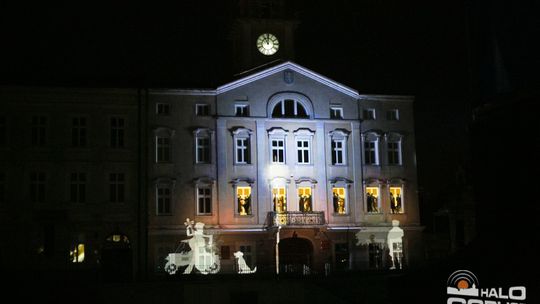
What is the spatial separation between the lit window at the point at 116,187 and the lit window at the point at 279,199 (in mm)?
9253

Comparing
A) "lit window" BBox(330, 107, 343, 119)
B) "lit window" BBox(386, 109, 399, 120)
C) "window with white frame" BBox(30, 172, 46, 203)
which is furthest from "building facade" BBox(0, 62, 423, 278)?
"lit window" BBox(386, 109, 399, 120)

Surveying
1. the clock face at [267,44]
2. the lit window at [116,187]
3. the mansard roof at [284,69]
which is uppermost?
the clock face at [267,44]

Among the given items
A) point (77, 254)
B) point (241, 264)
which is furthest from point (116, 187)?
point (241, 264)

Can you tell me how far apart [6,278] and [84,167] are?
27.0 ft

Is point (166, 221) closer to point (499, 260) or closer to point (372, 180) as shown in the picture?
point (372, 180)

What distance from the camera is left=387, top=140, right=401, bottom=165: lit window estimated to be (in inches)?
1837

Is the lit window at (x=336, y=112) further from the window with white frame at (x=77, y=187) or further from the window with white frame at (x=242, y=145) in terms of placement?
the window with white frame at (x=77, y=187)

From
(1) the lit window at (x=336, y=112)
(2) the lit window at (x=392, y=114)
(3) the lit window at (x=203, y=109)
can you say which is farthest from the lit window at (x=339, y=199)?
(3) the lit window at (x=203, y=109)

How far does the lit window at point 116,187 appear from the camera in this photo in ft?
141

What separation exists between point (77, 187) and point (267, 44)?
1582 cm

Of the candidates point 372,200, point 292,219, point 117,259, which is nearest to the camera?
point 117,259

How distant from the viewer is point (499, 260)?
10.7m

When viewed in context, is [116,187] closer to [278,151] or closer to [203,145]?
[203,145]

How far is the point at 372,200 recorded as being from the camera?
46094 millimetres
